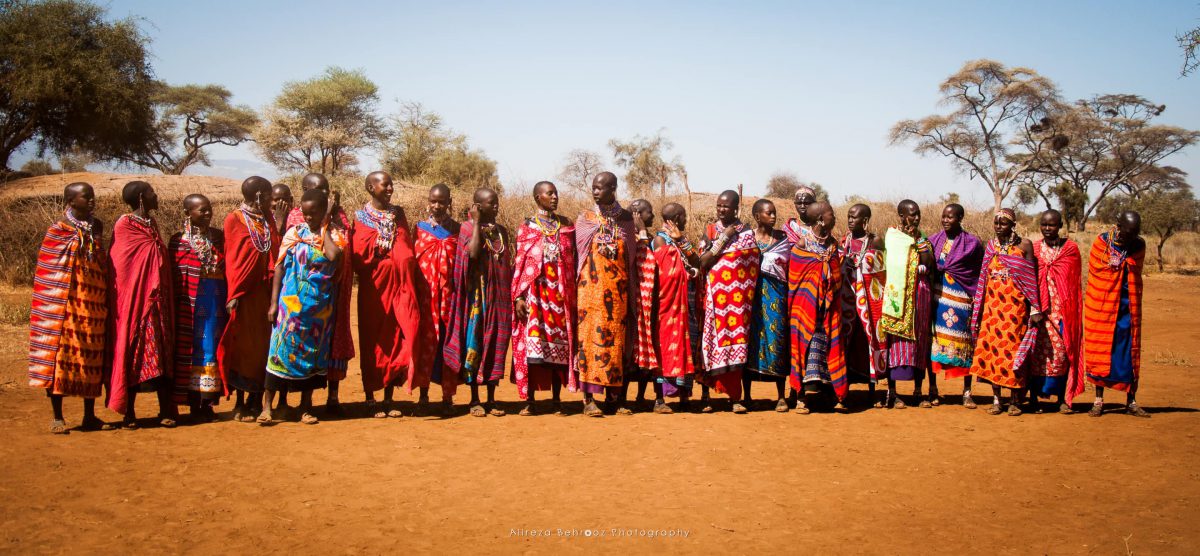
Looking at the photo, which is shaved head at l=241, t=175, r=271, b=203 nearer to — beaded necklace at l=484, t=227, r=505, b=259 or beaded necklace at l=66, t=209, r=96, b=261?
beaded necklace at l=66, t=209, r=96, b=261

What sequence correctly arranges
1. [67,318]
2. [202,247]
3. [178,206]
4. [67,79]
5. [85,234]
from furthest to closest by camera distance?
[67,79]
[178,206]
[202,247]
[85,234]
[67,318]

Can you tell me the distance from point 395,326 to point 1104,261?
6438 mm

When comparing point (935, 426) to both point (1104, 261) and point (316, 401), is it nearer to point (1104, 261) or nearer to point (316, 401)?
point (1104, 261)

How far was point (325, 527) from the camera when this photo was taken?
4.61m

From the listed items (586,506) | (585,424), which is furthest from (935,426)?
(586,506)

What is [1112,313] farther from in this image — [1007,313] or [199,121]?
[199,121]

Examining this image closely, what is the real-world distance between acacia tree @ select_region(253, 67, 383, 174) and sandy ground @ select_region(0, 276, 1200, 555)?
20952 mm

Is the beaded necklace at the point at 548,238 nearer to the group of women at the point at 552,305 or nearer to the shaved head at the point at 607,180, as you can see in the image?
the group of women at the point at 552,305

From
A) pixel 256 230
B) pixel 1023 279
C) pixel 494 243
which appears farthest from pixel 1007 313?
pixel 256 230

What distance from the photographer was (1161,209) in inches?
1116

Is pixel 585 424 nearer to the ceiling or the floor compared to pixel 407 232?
nearer to the floor

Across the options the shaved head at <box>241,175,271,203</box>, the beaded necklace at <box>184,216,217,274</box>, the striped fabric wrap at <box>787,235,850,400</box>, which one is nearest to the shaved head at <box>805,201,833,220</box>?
the striped fabric wrap at <box>787,235,850,400</box>

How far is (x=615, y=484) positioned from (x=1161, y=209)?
97.9 feet

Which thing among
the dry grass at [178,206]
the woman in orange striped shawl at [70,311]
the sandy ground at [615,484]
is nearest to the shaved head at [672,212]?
the sandy ground at [615,484]
